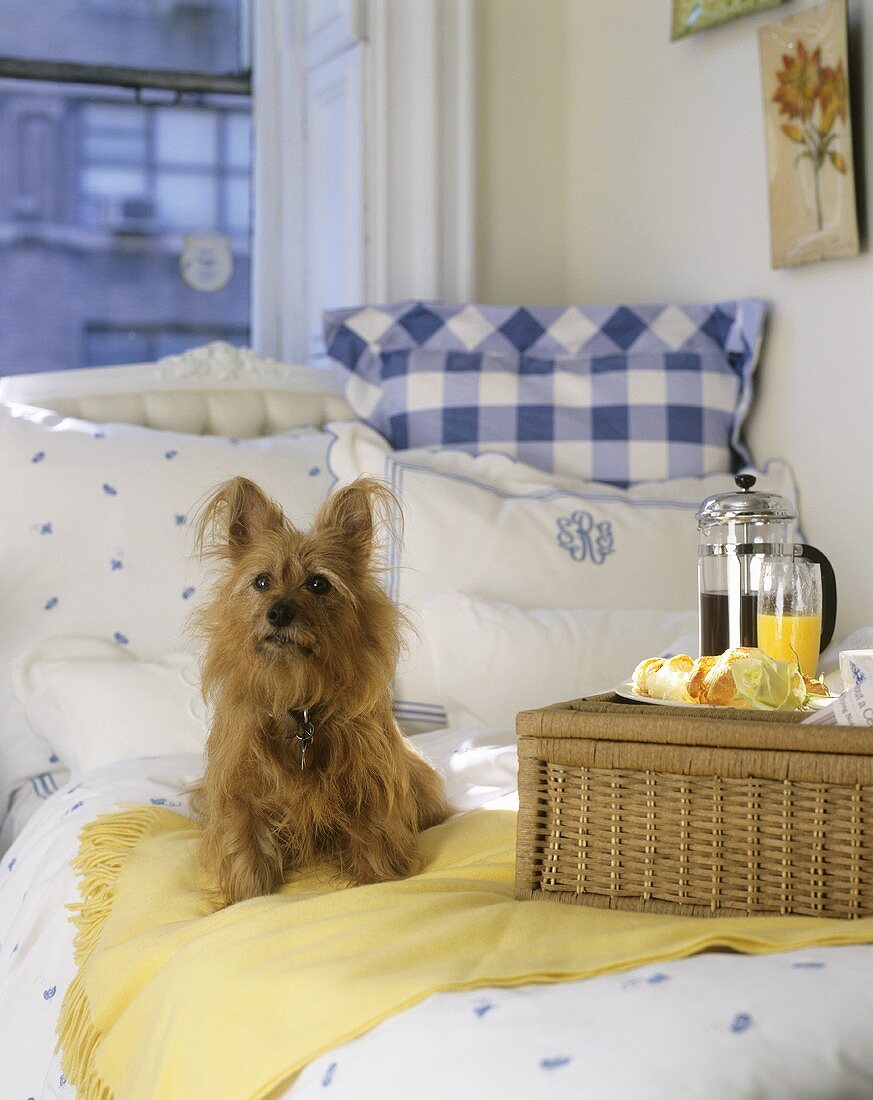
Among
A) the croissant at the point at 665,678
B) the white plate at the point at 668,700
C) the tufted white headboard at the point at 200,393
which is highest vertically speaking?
the tufted white headboard at the point at 200,393

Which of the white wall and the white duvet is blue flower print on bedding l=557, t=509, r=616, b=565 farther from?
the white duvet

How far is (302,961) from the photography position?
3.14ft

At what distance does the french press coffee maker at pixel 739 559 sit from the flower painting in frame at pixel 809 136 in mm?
677

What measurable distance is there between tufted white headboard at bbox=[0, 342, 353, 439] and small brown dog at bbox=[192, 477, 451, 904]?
124cm

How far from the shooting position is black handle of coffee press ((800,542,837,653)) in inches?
67.0

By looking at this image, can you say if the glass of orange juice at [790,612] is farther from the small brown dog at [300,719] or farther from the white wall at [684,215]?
the white wall at [684,215]

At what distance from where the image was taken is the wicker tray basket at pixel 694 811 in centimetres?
102

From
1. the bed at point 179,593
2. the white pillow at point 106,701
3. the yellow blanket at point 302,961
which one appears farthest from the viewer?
the white pillow at point 106,701

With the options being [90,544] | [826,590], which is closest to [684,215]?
[826,590]

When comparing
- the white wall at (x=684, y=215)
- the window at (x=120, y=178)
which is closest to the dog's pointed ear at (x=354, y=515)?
the white wall at (x=684, y=215)

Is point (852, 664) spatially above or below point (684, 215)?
below

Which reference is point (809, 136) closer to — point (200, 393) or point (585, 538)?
point (585, 538)

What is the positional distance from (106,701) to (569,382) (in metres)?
1.12

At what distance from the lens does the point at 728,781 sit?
41.2 inches
